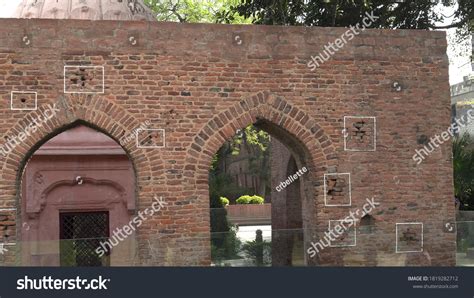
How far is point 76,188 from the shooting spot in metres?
14.0

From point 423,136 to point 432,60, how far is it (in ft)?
4.13

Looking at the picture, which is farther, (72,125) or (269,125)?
(269,125)

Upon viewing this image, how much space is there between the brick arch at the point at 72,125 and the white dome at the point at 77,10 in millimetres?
4136

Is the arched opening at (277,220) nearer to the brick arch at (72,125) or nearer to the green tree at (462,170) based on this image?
the brick arch at (72,125)

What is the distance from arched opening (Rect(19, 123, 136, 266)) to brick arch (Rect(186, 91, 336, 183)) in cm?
438

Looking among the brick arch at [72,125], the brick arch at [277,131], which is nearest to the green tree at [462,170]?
the brick arch at [277,131]

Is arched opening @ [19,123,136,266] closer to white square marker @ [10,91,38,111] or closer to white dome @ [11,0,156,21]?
white dome @ [11,0,156,21]

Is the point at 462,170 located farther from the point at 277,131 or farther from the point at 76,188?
the point at 76,188

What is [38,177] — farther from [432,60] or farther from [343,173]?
[432,60]

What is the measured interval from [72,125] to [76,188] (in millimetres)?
4557

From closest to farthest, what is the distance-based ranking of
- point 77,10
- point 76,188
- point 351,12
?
point 77,10, point 76,188, point 351,12

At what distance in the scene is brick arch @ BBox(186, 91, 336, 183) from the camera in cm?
991

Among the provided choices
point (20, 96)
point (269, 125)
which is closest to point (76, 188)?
point (20, 96)

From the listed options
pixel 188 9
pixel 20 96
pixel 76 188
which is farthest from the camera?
pixel 188 9
